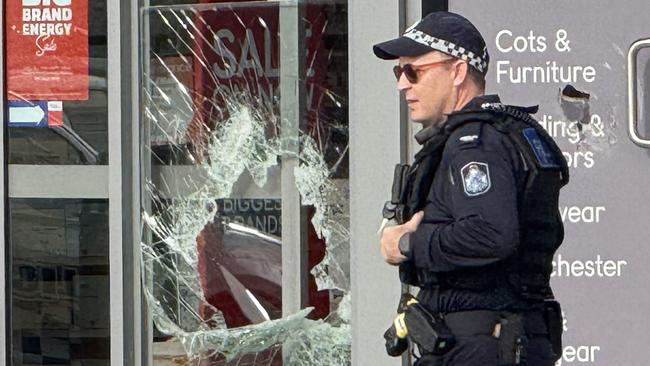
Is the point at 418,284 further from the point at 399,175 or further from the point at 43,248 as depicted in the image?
the point at 43,248

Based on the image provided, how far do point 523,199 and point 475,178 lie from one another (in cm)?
15

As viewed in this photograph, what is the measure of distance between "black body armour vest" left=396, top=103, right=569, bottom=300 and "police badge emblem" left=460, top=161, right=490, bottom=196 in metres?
0.12

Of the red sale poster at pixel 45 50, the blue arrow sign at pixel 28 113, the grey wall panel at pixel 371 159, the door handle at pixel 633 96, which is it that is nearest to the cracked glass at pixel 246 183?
the grey wall panel at pixel 371 159

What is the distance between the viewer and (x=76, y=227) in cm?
578

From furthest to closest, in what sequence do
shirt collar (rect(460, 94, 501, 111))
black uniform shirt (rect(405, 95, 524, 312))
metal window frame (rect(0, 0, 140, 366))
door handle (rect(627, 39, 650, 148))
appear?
1. metal window frame (rect(0, 0, 140, 366))
2. door handle (rect(627, 39, 650, 148))
3. shirt collar (rect(460, 94, 501, 111))
4. black uniform shirt (rect(405, 95, 524, 312))

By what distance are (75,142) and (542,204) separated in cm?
278

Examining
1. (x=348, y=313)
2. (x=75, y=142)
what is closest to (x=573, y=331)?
(x=348, y=313)

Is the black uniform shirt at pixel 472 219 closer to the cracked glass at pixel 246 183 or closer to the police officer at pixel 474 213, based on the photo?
the police officer at pixel 474 213

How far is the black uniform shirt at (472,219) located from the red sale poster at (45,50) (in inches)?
103

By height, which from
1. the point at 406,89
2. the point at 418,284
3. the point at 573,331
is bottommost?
the point at 573,331

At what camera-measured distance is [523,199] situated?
3451mm

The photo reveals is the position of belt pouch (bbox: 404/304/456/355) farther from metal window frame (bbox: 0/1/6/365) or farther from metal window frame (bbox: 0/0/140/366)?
metal window frame (bbox: 0/1/6/365)

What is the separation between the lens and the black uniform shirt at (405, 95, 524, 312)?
3352mm

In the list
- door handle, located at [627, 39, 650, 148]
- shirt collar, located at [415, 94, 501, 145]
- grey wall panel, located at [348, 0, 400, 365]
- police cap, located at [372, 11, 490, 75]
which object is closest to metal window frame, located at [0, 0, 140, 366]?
grey wall panel, located at [348, 0, 400, 365]
